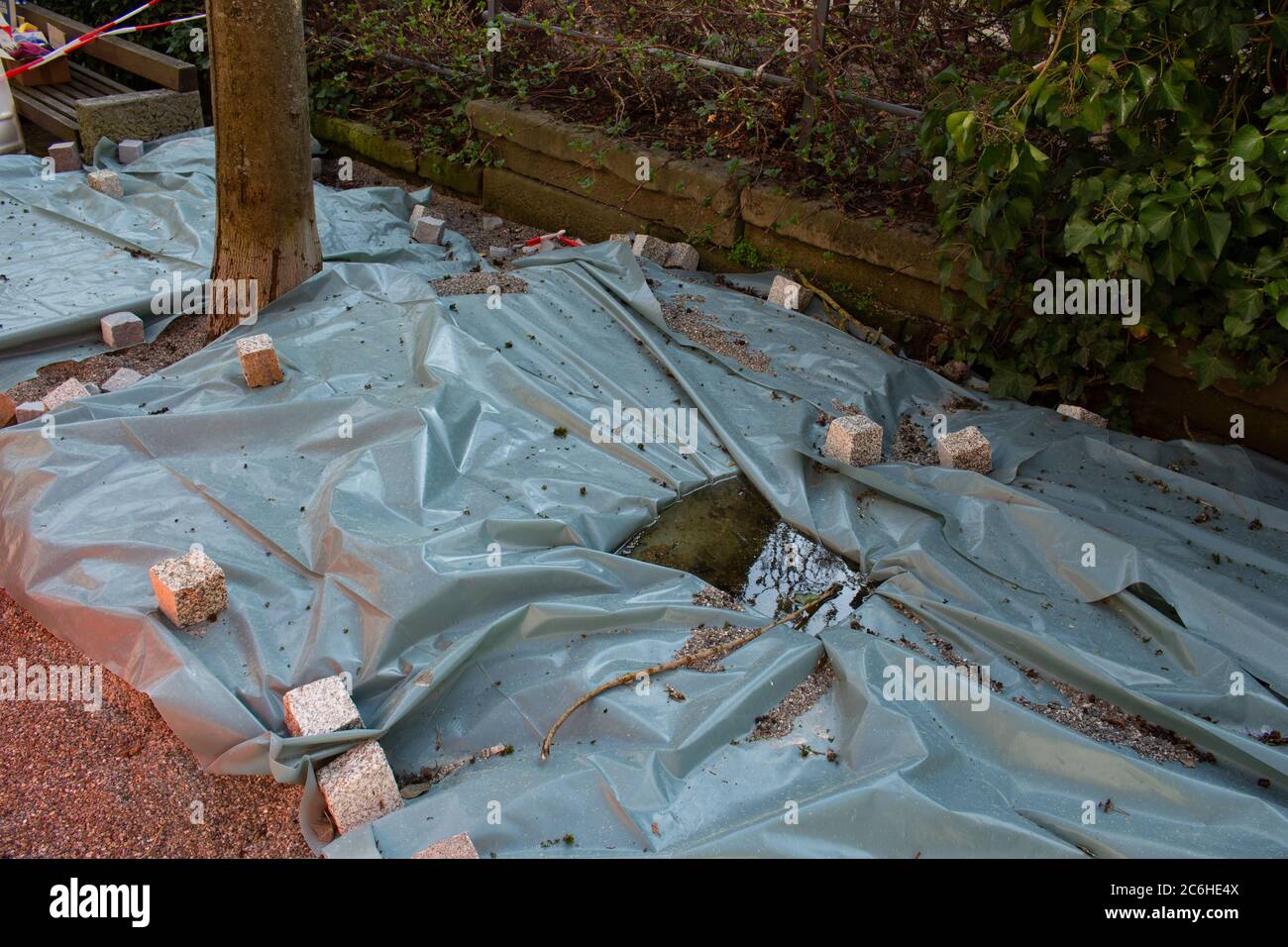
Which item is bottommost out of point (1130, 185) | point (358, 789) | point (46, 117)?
point (358, 789)

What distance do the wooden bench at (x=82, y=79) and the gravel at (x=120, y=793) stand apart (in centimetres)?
571

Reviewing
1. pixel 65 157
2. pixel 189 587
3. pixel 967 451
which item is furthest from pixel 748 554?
pixel 65 157

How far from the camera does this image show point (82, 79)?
8.04 metres

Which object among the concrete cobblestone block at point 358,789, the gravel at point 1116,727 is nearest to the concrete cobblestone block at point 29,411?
the concrete cobblestone block at point 358,789

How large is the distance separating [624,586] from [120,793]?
5.32 feet

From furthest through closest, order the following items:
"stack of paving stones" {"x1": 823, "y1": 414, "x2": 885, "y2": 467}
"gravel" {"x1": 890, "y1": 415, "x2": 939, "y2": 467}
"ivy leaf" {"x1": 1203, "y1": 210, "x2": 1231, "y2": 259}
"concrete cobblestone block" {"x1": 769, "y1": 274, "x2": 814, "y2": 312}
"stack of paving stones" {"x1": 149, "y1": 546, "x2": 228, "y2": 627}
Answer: "concrete cobblestone block" {"x1": 769, "y1": 274, "x2": 814, "y2": 312}, "gravel" {"x1": 890, "y1": 415, "x2": 939, "y2": 467}, "stack of paving stones" {"x1": 823, "y1": 414, "x2": 885, "y2": 467}, "ivy leaf" {"x1": 1203, "y1": 210, "x2": 1231, "y2": 259}, "stack of paving stones" {"x1": 149, "y1": 546, "x2": 228, "y2": 627}

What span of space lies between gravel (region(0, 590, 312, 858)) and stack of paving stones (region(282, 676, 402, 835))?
16 cm

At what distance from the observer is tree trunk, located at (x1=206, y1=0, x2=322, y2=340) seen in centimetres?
434

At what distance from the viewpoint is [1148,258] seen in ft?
12.5

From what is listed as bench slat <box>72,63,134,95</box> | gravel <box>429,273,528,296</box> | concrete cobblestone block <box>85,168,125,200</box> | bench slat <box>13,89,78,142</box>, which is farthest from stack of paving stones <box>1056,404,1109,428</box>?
bench slat <box>72,63,134,95</box>

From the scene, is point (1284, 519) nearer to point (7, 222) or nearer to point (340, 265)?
point (340, 265)

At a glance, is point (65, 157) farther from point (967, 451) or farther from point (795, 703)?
point (795, 703)

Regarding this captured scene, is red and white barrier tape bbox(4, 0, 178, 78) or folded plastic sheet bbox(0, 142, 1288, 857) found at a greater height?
red and white barrier tape bbox(4, 0, 178, 78)

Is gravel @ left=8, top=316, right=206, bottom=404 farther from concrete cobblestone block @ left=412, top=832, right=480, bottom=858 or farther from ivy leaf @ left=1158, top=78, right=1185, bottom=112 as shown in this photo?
ivy leaf @ left=1158, top=78, right=1185, bottom=112
